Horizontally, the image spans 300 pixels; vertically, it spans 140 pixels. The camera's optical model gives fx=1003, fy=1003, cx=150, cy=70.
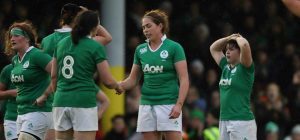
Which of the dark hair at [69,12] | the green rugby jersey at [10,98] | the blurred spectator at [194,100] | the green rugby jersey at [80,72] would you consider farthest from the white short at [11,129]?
the blurred spectator at [194,100]

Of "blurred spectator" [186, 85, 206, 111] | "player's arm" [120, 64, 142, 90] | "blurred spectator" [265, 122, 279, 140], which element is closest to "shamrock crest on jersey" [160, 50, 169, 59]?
"player's arm" [120, 64, 142, 90]

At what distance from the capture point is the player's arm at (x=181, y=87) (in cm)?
1101

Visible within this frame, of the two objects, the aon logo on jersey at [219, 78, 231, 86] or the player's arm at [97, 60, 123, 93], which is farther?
the aon logo on jersey at [219, 78, 231, 86]

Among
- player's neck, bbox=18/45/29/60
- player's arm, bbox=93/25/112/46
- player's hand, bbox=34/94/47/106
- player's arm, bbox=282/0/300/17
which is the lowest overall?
player's hand, bbox=34/94/47/106

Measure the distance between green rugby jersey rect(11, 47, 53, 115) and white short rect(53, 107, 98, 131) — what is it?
3.05 ft

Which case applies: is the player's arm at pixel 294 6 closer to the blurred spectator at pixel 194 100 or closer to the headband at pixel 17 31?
the headband at pixel 17 31

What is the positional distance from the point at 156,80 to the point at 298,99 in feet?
26.8

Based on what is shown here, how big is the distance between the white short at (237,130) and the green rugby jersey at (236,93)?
6 cm

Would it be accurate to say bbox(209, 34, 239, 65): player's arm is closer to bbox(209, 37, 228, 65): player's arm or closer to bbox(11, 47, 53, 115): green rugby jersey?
bbox(209, 37, 228, 65): player's arm

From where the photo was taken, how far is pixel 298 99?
743 inches

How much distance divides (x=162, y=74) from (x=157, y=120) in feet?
1.69

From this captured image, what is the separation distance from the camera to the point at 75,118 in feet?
32.9

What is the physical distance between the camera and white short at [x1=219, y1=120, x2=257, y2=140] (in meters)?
11.2

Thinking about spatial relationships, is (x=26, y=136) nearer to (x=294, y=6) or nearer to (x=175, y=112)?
(x=175, y=112)
